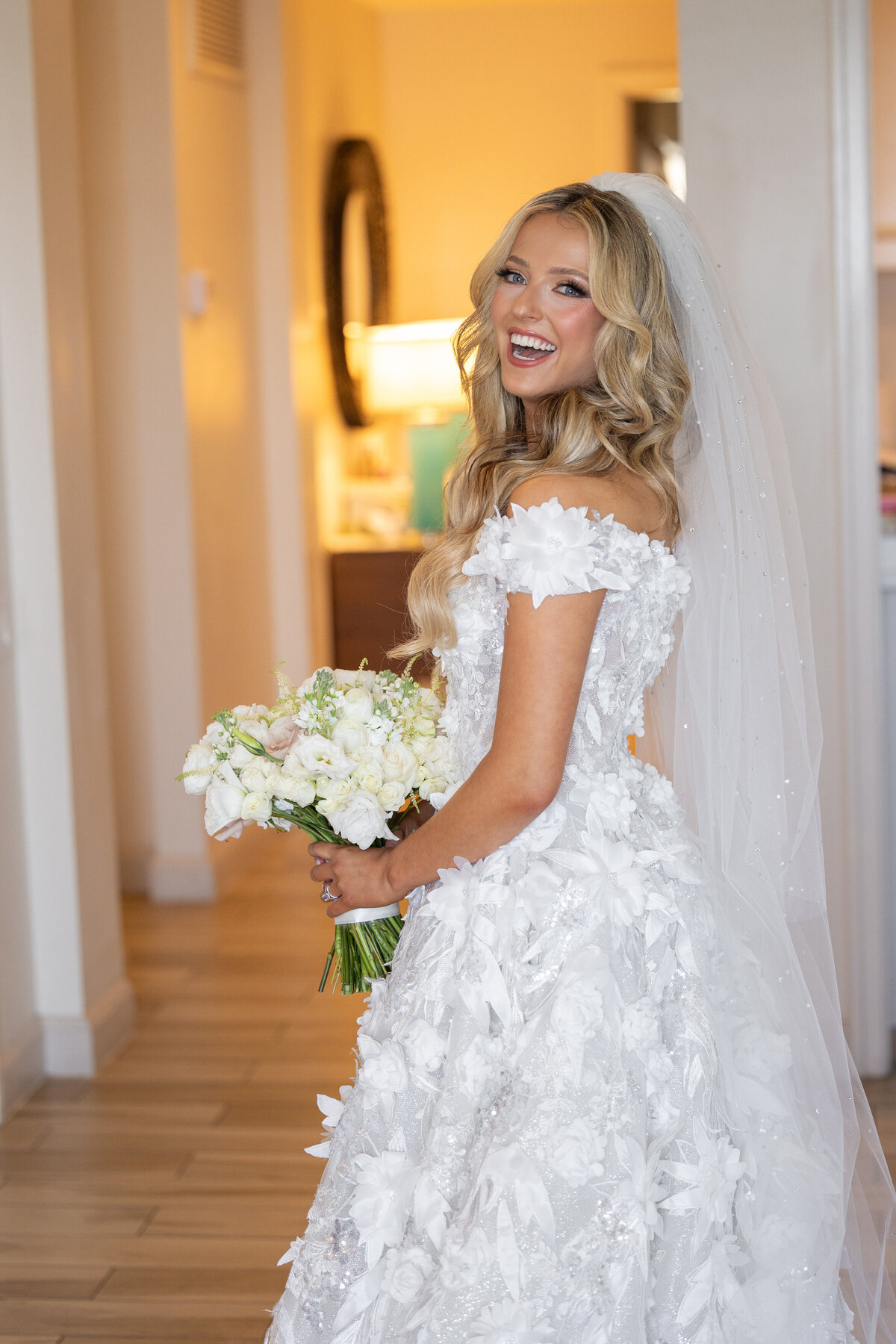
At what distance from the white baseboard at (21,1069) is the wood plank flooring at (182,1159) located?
36 mm

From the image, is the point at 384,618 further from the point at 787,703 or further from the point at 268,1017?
the point at 787,703

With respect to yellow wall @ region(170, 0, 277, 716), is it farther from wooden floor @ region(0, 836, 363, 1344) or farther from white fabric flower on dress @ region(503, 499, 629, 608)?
white fabric flower on dress @ region(503, 499, 629, 608)

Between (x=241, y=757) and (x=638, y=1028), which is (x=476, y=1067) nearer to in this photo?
(x=638, y=1028)

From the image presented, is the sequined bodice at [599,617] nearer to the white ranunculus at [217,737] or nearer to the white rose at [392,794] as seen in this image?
the white rose at [392,794]

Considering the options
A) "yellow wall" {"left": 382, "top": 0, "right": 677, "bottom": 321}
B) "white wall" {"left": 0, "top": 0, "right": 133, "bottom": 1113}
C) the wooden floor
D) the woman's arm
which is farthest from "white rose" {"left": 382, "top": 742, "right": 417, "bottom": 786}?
"yellow wall" {"left": 382, "top": 0, "right": 677, "bottom": 321}

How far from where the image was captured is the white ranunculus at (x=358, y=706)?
5.99 ft

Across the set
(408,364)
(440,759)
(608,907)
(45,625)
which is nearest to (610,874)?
(608,907)

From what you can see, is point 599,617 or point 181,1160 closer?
point 599,617

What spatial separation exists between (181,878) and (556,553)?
3.53m

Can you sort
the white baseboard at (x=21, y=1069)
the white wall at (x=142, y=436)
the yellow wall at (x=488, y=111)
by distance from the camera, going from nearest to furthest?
the white baseboard at (x=21, y=1069) < the white wall at (x=142, y=436) < the yellow wall at (x=488, y=111)

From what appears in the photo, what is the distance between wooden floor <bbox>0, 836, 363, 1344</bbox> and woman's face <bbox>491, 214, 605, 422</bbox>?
5.26ft

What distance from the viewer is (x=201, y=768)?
6.12 feet

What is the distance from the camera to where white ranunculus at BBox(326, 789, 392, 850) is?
Result: 5.85 ft

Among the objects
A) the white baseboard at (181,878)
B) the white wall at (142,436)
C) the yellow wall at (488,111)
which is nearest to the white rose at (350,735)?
the white wall at (142,436)
